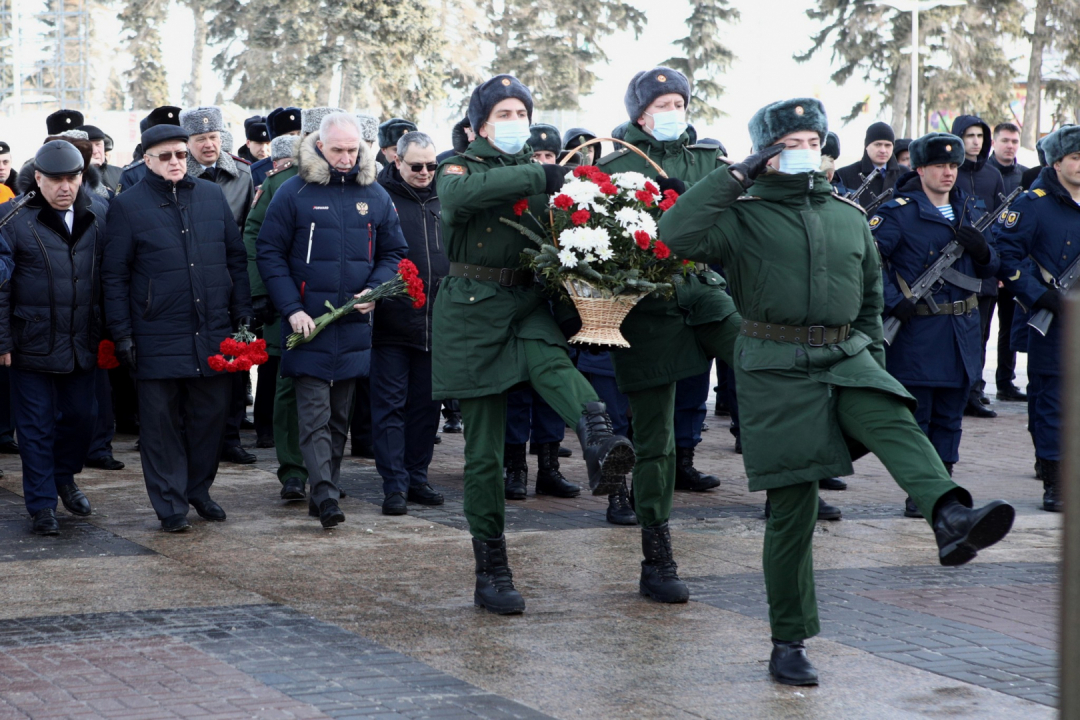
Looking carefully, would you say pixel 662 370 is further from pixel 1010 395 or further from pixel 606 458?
pixel 1010 395

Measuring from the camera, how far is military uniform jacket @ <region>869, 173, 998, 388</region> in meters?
7.75

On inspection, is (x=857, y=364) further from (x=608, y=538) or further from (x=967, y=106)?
(x=967, y=106)

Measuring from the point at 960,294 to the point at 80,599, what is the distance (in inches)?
195

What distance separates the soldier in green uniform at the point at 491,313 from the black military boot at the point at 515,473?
8.35ft

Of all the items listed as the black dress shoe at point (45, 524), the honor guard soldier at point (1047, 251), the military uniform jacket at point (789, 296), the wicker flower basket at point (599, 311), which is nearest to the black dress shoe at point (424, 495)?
the black dress shoe at point (45, 524)

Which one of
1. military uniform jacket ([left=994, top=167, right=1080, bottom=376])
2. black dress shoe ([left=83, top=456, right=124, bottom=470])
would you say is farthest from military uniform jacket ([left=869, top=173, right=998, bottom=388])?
black dress shoe ([left=83, top=456, right=124, bottom=470])

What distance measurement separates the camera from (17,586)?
595 centimetres

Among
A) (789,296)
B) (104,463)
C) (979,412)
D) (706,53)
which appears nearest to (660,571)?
(789,296)

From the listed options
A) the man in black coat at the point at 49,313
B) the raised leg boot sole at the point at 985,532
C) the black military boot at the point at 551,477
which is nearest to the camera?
the raised leg boot sole at the point at 985,532

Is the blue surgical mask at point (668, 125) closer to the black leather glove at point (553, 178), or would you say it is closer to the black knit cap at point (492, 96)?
the black knit cap at point (492, 96)

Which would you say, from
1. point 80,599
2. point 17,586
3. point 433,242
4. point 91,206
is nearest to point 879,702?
point 80,599

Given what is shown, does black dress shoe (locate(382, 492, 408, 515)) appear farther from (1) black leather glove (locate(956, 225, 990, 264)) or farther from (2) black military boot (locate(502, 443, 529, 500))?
(1) black leather glove (locate(956, 225, 990, 264))

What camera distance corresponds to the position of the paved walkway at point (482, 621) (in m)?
4.42

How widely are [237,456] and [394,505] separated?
85.4 inches
